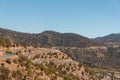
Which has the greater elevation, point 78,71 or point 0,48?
point 0,48

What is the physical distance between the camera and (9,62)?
58375mm

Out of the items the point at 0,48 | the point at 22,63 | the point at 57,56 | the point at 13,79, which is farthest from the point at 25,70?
the point at 57,56

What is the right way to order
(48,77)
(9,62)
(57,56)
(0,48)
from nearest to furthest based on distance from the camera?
(9,62), (48,77), (0,48), (57,56)

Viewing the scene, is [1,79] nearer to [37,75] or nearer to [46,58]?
[37,75]

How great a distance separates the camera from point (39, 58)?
3679 inches

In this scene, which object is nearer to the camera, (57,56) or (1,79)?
(1,79)

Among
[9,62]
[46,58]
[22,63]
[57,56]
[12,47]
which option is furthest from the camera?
[57,56]

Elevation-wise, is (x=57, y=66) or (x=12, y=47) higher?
(x=12, y=47)

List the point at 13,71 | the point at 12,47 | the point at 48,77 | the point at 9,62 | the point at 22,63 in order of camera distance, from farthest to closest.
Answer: the point at 12,47 < the point at 48,77 < the point at 22,63 < the point at 9,62 < the point at 13,71

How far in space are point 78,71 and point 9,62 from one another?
53.1m

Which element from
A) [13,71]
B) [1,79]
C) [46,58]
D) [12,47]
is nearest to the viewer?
[1,79]

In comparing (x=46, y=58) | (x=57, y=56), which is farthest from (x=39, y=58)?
(x=57, y=56)

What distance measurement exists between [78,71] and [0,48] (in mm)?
34958

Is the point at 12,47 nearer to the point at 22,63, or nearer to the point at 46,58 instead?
the point at 46,58
